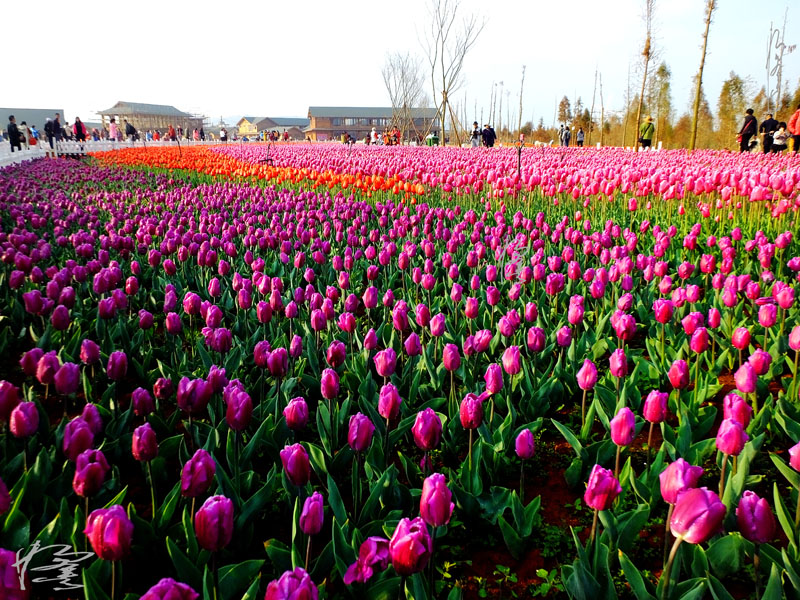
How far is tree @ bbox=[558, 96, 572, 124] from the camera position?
245 feet

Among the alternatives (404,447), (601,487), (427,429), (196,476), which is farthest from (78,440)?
(601,487)

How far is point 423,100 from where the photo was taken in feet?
319

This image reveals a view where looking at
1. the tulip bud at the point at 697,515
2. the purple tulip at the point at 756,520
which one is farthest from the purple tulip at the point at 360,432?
the purple tulip at the point at 756,520

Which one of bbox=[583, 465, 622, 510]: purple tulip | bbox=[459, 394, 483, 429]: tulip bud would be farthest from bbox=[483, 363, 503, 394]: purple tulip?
bbox=[583, 465, 622, 510]: purple tulip

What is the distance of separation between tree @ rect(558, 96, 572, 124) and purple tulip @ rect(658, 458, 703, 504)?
78.3m

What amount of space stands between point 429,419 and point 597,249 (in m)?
3.11

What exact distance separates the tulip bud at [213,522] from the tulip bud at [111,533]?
0.51 ft

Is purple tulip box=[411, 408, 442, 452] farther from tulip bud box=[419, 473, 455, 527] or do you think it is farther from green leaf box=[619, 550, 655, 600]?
green leaf box=[619, 550, 655, 600]

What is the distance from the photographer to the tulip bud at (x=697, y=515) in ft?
3.98

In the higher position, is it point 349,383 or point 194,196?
point 194,196

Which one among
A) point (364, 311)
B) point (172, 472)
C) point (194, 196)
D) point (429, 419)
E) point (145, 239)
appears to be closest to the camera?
point (429, 419)

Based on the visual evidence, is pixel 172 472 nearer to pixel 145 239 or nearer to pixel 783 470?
pixel 783 470

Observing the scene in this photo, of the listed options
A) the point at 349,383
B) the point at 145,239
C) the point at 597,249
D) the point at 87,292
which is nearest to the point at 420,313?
the point at 349,383

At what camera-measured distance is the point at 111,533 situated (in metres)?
1.30
